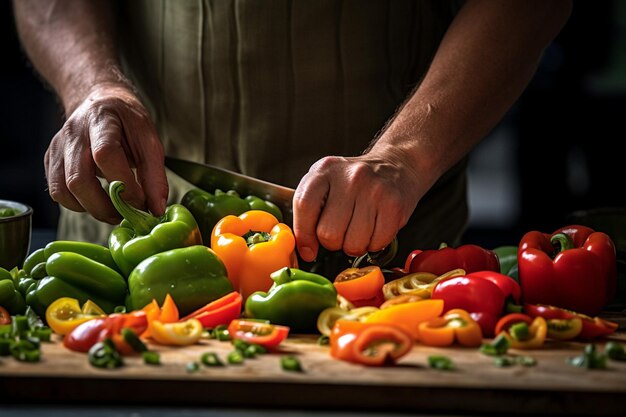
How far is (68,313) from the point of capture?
1.68 metres

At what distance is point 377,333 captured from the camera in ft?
4.96

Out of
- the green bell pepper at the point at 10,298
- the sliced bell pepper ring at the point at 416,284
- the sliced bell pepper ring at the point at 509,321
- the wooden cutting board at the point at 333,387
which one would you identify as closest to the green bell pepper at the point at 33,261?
the green bell pepper at the point at 10,298

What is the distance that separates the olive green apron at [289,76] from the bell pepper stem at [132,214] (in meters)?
0.54

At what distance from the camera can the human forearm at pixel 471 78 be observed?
2096mm

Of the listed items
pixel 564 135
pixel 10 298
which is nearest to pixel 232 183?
pixel 10 298

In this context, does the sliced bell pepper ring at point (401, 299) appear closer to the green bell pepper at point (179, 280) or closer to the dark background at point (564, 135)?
the green bell pepper at point (179, 280)

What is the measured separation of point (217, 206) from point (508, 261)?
602mm

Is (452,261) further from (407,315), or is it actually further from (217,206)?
(217,206)

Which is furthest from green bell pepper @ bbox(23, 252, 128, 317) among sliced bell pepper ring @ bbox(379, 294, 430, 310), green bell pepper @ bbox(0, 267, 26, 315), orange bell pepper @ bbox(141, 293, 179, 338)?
sliced bell pepper ring @ bbox(379, 294, 430, 310)

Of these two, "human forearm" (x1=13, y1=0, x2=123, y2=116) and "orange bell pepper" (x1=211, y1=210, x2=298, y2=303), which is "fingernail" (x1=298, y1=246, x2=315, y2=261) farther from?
"human forearm" (x1=13, y1=0, x2=123, y2=116)

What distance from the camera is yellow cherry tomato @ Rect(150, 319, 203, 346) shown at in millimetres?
1571

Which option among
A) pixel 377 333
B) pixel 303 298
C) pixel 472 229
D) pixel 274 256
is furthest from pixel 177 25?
pixel 472 229

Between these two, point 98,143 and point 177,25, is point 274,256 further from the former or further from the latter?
point 177,25

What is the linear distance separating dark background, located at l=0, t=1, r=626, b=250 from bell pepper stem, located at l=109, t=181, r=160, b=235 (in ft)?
8.63
